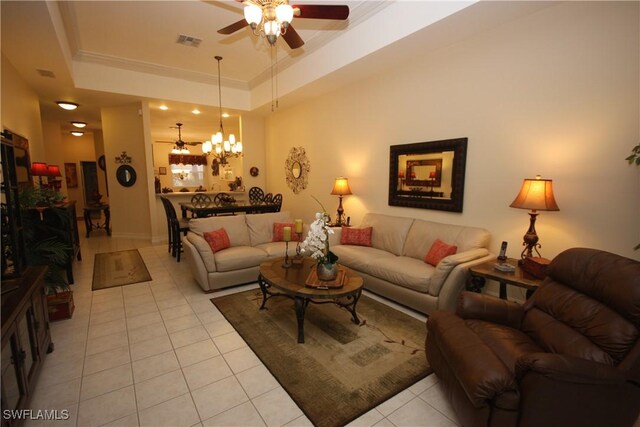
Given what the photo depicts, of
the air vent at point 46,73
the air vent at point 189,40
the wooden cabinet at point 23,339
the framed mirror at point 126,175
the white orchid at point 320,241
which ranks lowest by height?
the wooden cabinet at point 23,339

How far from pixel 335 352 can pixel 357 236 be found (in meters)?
2.08

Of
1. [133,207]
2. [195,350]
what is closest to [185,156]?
[133,207]

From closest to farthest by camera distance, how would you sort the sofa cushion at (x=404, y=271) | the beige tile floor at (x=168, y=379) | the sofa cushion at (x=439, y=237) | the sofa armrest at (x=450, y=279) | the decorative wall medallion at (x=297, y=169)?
the beige tile floor at (x=168, y=379) → the sofa armrest at (x=450, y=279) → the sofa cushion at (x=404, y=271) → the sofa cushion at (x=439, y=237) → the decorative wall medallion at (x=297, y=169)

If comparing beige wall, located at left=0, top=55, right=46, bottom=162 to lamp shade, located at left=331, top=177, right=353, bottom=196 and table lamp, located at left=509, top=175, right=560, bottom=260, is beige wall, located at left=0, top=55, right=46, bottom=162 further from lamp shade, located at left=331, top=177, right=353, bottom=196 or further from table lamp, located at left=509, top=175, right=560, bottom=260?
table lamp, located at left=509, top=175, right=560, bottom=260

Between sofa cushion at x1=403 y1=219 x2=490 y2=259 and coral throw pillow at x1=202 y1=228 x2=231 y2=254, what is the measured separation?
2438mm

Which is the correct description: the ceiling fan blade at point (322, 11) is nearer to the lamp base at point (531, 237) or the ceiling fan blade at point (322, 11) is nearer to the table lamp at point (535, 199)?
the table lamp at point (535, 199)

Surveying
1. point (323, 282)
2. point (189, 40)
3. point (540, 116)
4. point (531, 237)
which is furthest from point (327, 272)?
point (189, 40)

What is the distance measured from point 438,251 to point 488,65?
2098 mm

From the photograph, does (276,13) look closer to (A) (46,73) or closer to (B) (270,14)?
(B) (270,14)

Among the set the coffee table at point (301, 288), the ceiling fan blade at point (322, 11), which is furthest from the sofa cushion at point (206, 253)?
the ceiling fan blade at point (322, 11)

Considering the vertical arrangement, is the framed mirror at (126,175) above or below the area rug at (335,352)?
above

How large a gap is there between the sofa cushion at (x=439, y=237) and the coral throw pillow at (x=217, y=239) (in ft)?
8.00

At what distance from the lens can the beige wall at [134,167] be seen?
21.0 feet

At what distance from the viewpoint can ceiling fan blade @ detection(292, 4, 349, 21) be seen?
2.50m
